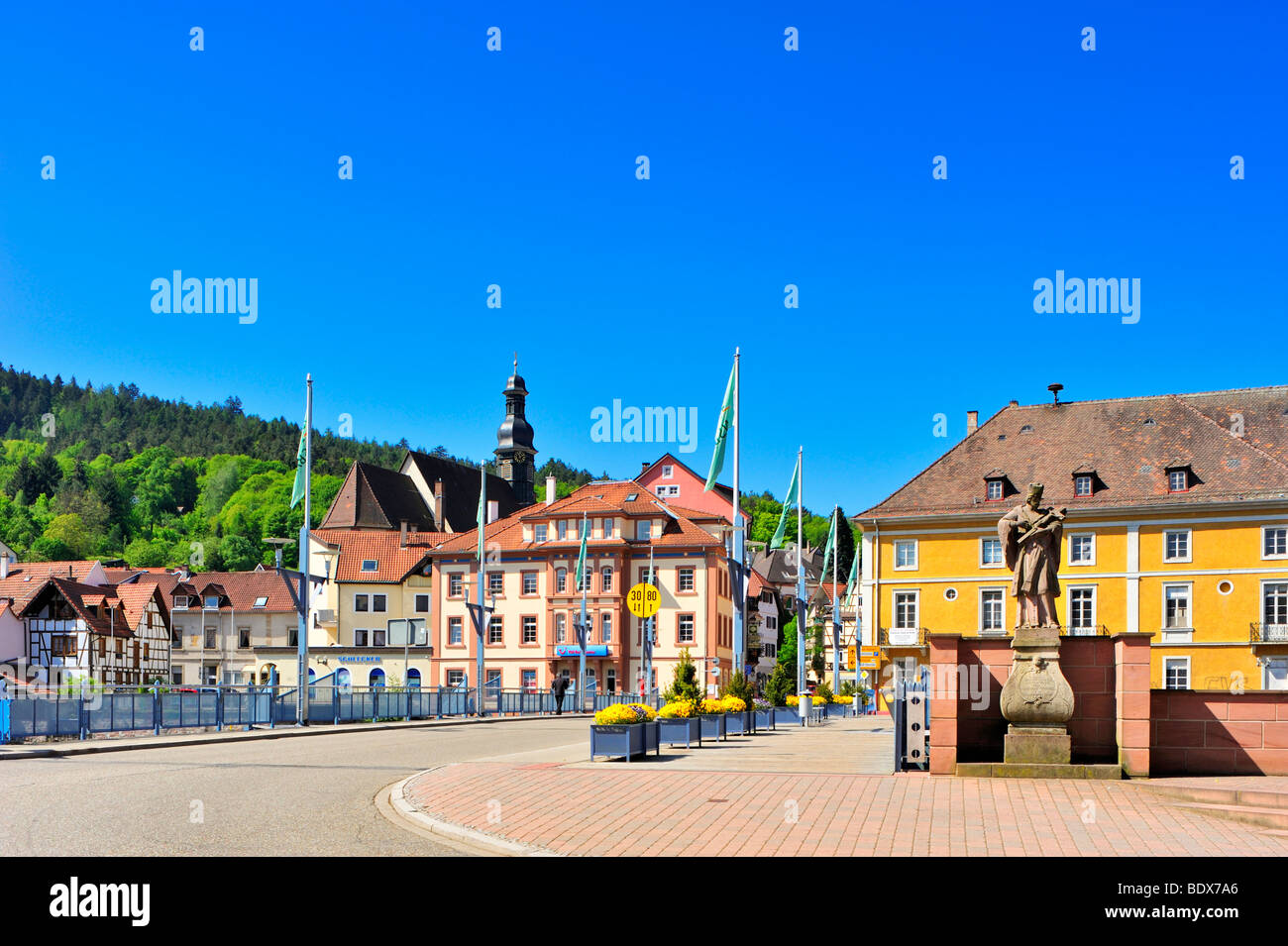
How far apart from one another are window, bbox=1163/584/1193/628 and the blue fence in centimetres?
2325

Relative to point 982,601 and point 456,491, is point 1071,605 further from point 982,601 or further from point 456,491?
point 456,491

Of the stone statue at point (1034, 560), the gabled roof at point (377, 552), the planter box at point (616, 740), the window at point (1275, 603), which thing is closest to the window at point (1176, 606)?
the window at point (1275, 603)

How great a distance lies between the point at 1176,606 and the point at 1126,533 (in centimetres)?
364

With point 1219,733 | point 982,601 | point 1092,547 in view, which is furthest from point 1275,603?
point 1219,733

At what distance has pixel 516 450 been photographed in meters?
A: 111

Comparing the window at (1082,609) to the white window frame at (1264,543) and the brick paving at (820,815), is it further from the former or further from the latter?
the brick paving at (820,815)

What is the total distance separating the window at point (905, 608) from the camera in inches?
2267

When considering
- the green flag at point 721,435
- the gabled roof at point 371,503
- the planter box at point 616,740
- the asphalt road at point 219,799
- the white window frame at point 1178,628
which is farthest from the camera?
the gabled roof at point 371,503

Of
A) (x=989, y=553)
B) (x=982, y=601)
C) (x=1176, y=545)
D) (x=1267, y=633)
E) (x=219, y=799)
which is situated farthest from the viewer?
(x=989, y=553)

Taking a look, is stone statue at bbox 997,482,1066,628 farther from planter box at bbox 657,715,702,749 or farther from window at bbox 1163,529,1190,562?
window at bbox 1163,529,1190,562

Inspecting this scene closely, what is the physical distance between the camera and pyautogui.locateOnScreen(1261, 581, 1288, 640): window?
169 ft

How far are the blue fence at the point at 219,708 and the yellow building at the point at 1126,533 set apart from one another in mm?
17990
